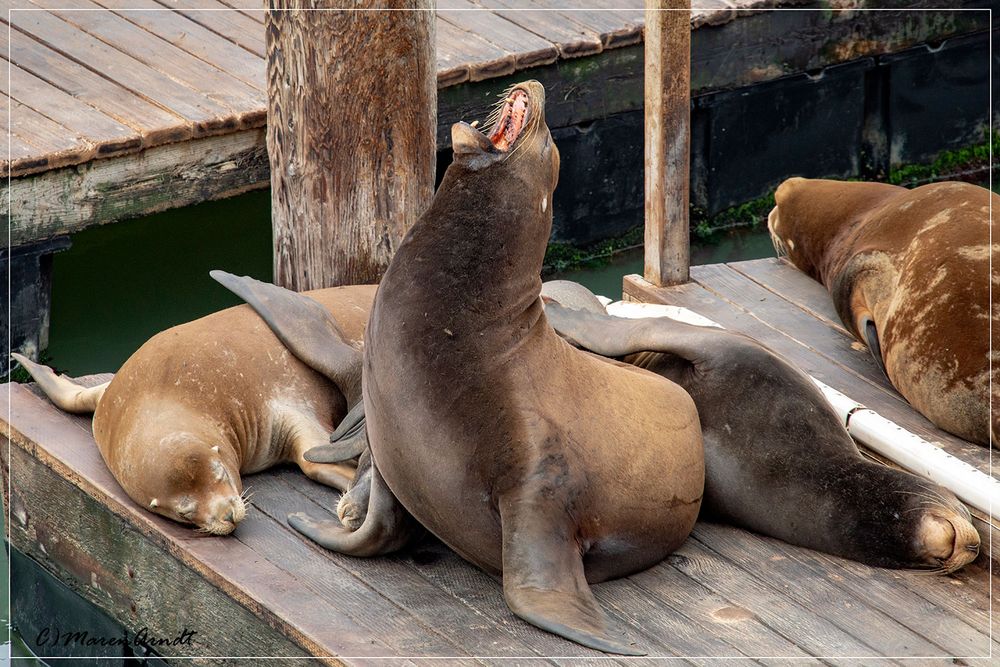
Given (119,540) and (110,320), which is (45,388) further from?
(110,320)

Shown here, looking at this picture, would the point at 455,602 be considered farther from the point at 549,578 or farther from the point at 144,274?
the point at 144,274

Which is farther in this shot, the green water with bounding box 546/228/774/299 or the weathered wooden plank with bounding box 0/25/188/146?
the green water with bounding box 546/228/774/299

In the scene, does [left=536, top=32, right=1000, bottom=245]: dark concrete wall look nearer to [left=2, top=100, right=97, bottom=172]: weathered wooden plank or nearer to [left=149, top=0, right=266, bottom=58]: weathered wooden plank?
[left=149, top=0, right=266, bottom=58]: weathered wooden plank

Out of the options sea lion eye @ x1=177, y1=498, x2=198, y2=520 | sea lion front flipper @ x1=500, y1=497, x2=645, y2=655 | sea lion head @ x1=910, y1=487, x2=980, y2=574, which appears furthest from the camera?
sea lion eye @ x1=177, y1=498, x2=198, y2=520

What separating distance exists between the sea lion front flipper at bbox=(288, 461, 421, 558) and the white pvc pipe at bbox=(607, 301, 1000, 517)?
1368 mm

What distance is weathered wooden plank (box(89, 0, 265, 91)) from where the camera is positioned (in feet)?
22.2

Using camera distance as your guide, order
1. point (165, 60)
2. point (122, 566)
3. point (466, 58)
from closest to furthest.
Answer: point (122, 566) → point (165, 60) → point (466, 58)

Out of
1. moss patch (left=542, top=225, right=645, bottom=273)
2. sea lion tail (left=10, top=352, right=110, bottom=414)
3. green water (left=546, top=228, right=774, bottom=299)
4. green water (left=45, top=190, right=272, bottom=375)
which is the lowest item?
green water (left=546, top=228, right=774, bottom=299)

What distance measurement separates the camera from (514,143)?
340cm

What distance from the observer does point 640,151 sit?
8.21 m

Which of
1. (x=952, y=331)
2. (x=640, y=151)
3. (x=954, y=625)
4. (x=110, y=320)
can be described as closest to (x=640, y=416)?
(x=954, y=625)

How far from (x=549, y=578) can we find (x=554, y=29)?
15.2ft

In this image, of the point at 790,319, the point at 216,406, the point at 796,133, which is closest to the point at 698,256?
the point at 796,133

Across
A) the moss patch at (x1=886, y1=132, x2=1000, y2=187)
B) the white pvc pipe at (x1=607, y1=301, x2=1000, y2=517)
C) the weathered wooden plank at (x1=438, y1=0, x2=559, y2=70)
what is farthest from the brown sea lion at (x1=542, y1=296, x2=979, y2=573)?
the moss patch at (x1=886, y1=132, x2=1000, y2=187)
